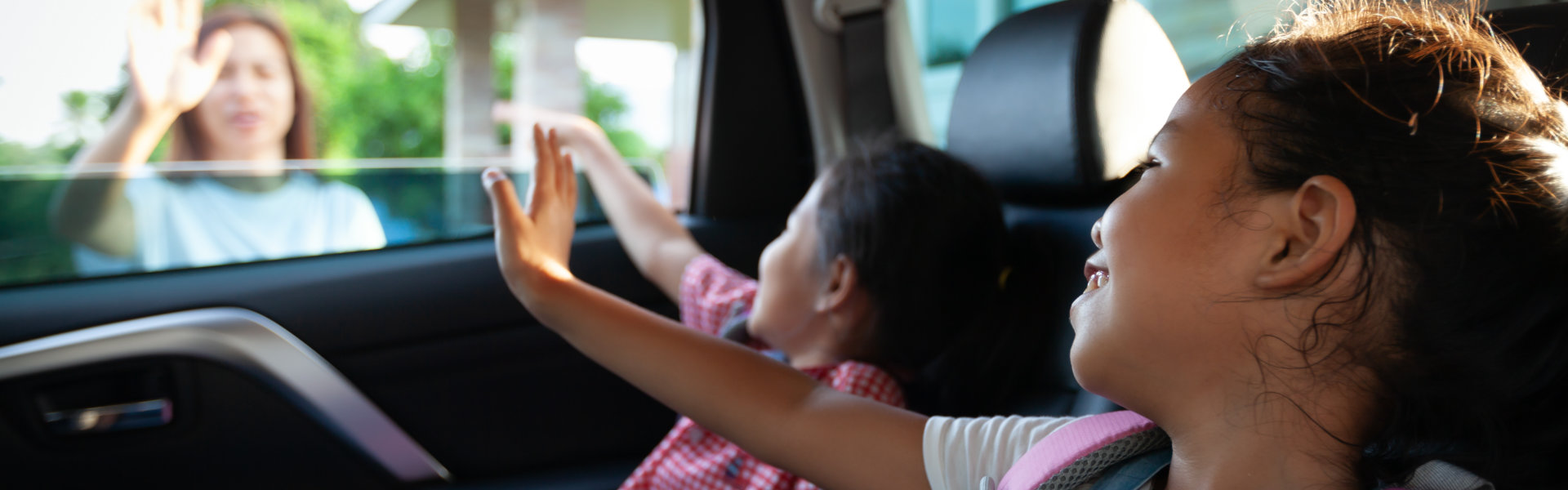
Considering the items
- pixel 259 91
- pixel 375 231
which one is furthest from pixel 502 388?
pixel 259 91

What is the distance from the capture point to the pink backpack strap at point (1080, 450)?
878 mm

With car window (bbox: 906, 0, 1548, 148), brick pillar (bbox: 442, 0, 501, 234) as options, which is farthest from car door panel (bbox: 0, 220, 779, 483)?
car window (bbox: 906, 0, 1548, 148)

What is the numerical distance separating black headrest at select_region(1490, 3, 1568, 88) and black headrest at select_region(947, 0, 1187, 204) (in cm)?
31

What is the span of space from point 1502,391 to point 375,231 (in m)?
1.64

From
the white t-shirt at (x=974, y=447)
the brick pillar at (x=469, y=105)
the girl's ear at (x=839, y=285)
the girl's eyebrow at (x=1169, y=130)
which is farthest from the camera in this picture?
the brick pillar at (x=469, y=105)

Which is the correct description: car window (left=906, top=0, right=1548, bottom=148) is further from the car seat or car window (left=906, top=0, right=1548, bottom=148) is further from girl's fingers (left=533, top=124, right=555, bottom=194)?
girl's fingers (left=533, top=124, right=555, bottom=194)

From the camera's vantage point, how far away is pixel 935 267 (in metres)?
1.47

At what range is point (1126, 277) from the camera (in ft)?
2.67

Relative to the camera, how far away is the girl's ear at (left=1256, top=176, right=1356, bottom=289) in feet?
2.39

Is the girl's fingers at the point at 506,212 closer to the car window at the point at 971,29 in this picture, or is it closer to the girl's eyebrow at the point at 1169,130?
the girl's eyebrow at the point at 1169,130

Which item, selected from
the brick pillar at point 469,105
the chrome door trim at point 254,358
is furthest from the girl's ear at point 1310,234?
the brick pillar at point 469,105

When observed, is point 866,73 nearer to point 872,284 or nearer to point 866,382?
point 872,284

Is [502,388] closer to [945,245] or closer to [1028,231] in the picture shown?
[945,245]

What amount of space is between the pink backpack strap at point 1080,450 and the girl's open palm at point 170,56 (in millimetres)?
1445
